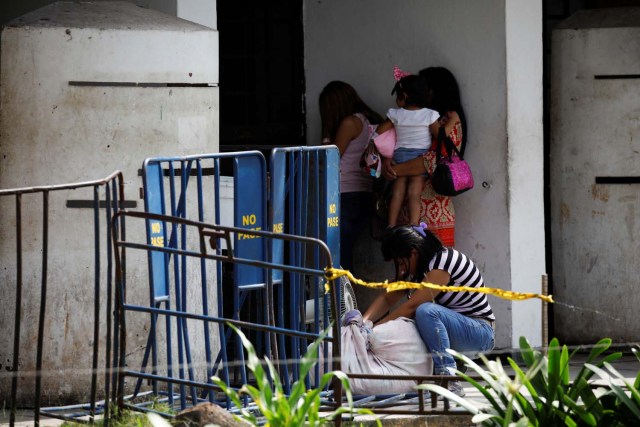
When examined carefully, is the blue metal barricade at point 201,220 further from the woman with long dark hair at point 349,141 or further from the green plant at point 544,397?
the woman with long dark hair at point 349,141

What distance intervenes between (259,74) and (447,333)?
2964 mm

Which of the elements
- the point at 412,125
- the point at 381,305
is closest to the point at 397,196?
the point at 412,125

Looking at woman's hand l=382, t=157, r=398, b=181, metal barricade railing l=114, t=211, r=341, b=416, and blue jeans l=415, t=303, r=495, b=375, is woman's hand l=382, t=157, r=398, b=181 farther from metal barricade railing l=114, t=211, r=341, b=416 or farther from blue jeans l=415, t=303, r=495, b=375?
blue jeans l=415, t=303, r=495, b=375

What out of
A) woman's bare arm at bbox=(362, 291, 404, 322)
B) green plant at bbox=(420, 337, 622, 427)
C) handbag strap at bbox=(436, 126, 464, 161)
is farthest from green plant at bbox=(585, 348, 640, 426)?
handbag strap at bbox=(436, 126, 464, 161)

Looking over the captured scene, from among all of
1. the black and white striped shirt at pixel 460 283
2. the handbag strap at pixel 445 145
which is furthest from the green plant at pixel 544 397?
the handbag strap at pixel 445 145

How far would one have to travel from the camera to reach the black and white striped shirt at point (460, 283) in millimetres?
7512

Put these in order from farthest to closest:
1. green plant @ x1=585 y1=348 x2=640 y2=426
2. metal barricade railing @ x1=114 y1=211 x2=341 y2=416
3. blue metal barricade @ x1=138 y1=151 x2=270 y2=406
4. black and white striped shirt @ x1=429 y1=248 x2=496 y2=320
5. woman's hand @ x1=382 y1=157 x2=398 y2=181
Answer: woman's hand @ x1=382 y1=157 x2=398 y2=181
black and white striped shirt @ x1=429 y1=248 x2=496 y2=320
blue metal barricade @ x1=138 y1=151 x2=270 y2=406
metal barricade railing @ x1=114 y1=211 x2=341 y2=416
green plant @ x1=585 y1=348 x2=640 y2=426

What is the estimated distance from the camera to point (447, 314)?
7.44 m

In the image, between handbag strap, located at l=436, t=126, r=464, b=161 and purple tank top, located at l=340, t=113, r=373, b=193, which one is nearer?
handbag strap, located at l=436, t=126, r=464, b=161

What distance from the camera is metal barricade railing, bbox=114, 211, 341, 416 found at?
19.1 feet

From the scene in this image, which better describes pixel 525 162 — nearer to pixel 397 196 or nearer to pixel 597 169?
→ pixel 597 169

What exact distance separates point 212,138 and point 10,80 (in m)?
1.12

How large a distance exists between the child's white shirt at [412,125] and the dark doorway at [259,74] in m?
1.12

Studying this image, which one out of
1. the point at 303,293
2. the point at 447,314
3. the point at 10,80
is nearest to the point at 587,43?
the point at 447,314
